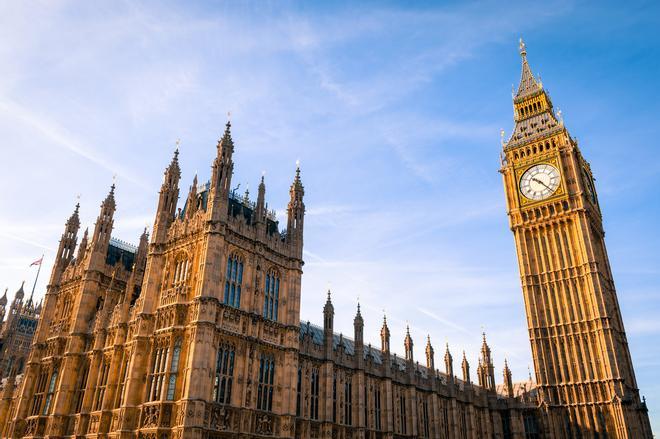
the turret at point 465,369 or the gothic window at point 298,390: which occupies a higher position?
the turret at point 465,369

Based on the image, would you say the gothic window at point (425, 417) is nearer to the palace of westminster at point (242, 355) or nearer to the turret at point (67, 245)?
the palace of westminster at point (242, 355)

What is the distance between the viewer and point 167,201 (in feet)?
145

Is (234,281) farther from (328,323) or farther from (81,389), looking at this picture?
(81,389)

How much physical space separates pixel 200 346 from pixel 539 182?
191ft

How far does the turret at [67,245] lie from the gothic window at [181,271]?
17.9 metres

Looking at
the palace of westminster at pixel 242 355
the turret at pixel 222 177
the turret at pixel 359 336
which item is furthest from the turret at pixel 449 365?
the turret at pixel 222 177

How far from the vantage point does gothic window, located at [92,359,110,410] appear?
1589 inches

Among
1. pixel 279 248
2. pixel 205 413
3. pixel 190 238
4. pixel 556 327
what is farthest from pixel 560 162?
pixel 205 413

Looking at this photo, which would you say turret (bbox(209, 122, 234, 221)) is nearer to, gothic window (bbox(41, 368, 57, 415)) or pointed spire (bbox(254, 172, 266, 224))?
pointed spire (bbox(254, 172, 266, 224))

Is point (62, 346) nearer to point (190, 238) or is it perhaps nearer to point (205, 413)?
point (190, 238)

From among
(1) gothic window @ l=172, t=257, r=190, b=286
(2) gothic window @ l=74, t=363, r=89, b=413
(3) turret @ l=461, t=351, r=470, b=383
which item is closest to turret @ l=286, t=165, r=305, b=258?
(1) gothic window @ l=172, t=257, r=190, b=286

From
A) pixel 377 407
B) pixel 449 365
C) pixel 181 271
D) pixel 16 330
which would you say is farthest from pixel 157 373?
pixel 16 330

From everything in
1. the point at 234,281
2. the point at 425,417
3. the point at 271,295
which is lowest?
the point at 425,417

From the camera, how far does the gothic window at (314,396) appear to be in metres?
41.3
